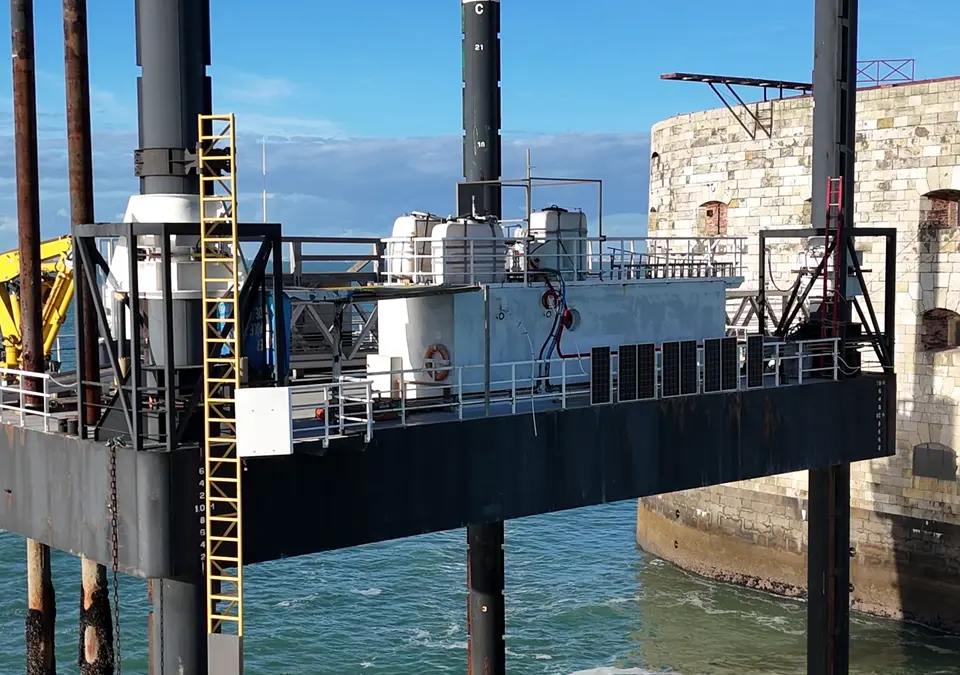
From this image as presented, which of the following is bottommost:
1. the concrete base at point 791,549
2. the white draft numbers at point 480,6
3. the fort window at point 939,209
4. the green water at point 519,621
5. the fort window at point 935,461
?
the green water at point 519,621

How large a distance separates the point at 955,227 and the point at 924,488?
28.3 feet

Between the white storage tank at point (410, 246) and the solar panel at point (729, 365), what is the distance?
6.19 metres

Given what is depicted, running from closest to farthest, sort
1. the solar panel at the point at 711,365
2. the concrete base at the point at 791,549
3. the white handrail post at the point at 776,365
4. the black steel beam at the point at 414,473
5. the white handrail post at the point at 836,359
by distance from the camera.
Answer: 1. the black steel beam at the point at 414,473
2. the solar panel at the point at 711,365
3. the white handrail post at the point at 776,365
4. the white handrail post at the point at 836,359
5. the concrete base at the point at 791,549

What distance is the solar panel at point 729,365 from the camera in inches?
987

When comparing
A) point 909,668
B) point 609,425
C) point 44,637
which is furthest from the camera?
point 909,668

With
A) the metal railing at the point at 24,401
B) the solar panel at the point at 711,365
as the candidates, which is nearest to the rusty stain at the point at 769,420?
the solar panel at the point at 711,365

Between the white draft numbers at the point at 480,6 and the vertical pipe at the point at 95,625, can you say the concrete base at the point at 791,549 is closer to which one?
the white draft numbers at the point at 480,6

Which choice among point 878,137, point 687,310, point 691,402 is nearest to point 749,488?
point 878,137

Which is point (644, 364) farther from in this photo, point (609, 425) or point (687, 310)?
point (687, 310)

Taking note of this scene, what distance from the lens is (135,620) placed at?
1665 inches

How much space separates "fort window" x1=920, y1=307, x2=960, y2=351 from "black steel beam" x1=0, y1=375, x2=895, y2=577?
16.0 m

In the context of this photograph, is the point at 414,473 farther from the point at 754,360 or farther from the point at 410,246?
the point at 754,360

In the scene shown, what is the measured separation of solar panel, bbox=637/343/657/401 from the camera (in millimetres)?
23609

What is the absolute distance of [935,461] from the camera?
4059cm
